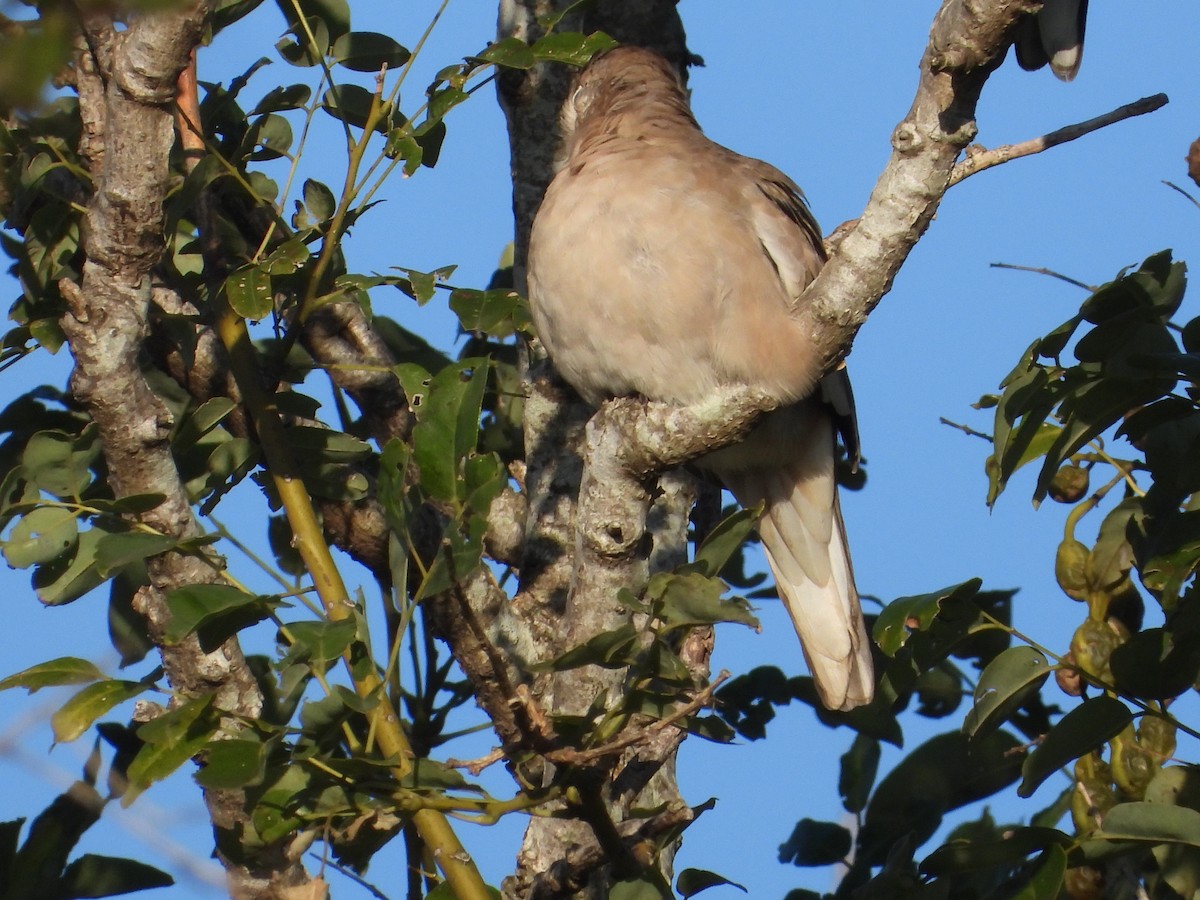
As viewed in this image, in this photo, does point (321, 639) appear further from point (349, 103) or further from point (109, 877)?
point (349, 103)

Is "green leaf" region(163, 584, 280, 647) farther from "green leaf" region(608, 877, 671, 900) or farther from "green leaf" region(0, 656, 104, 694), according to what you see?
"green leaf" region(608, 877, 671, 900)

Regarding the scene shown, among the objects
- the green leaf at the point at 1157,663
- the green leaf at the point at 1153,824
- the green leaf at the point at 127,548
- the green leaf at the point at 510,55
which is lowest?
the green leaf at the point at 1153,824

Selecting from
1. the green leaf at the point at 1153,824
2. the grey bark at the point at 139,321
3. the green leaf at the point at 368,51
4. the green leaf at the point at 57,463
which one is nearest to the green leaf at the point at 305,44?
the green leaf at the point at 368,51

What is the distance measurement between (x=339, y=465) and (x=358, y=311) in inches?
20.9

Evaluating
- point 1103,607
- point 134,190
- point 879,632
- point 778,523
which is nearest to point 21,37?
point 134,190

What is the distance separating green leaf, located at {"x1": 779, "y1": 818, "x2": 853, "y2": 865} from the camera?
9.96ft

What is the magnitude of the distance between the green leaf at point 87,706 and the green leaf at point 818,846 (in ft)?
5.14

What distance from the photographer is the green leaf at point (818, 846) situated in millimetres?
3035

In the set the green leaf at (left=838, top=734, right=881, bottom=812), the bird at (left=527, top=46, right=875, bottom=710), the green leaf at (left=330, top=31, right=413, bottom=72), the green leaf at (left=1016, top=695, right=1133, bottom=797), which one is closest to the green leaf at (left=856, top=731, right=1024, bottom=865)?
the green leaf at (left=838, top=734, right=881, bottom=812)

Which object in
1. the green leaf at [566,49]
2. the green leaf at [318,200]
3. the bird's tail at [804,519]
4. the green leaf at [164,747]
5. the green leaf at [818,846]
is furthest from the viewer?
the bird's tail at [804,519]

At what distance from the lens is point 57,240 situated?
2.83m

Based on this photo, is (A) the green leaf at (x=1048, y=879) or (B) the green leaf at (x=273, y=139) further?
(B) the green leaf at (x=273, y=139)

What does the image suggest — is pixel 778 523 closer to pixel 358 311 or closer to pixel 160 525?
pixel 358 311

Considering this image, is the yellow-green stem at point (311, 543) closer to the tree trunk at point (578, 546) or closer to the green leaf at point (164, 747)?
the tree trunk at point (578, 546)
